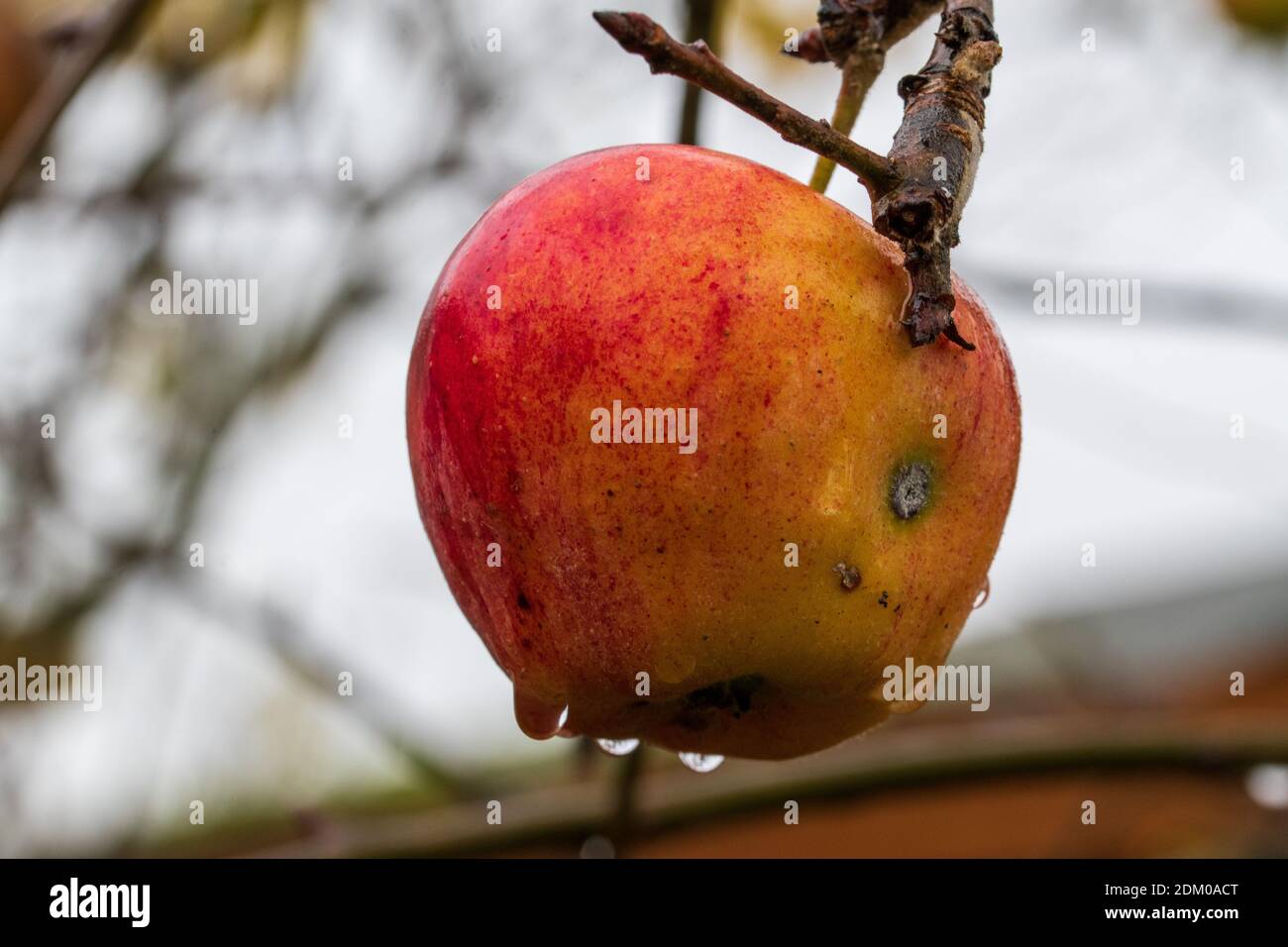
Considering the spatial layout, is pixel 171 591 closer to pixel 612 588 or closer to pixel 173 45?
pixel 173 45

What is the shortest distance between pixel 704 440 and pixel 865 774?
77 cm

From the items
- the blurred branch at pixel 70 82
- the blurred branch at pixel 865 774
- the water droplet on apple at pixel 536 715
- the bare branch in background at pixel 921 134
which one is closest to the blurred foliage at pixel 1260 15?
the blurred branch at pixel 865 774

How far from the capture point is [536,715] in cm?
104

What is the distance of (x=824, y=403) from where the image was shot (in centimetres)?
90

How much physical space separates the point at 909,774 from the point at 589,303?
82 centimetres

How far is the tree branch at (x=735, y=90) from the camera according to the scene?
80cm

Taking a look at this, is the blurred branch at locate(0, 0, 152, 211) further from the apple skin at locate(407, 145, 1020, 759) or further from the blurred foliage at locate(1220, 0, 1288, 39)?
the blurred foliage at locate(1220, 0, 1288, 39)

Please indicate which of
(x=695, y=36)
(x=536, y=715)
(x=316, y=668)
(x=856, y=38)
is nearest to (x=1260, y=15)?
(x=695, y=36)

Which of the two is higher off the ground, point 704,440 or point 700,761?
point 704,440

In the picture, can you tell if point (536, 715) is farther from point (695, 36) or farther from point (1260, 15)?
point (1260, 15)

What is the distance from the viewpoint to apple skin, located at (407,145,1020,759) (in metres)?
0.91

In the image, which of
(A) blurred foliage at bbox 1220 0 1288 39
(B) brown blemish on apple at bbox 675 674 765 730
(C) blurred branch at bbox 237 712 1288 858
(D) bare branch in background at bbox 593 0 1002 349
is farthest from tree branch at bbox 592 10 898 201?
(A) blurred foliage at bbox 1220 0 1288 39

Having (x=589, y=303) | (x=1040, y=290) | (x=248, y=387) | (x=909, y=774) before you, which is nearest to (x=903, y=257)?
(x=589, y=303)

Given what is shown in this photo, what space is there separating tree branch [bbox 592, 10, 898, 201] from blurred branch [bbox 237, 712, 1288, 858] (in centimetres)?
83
